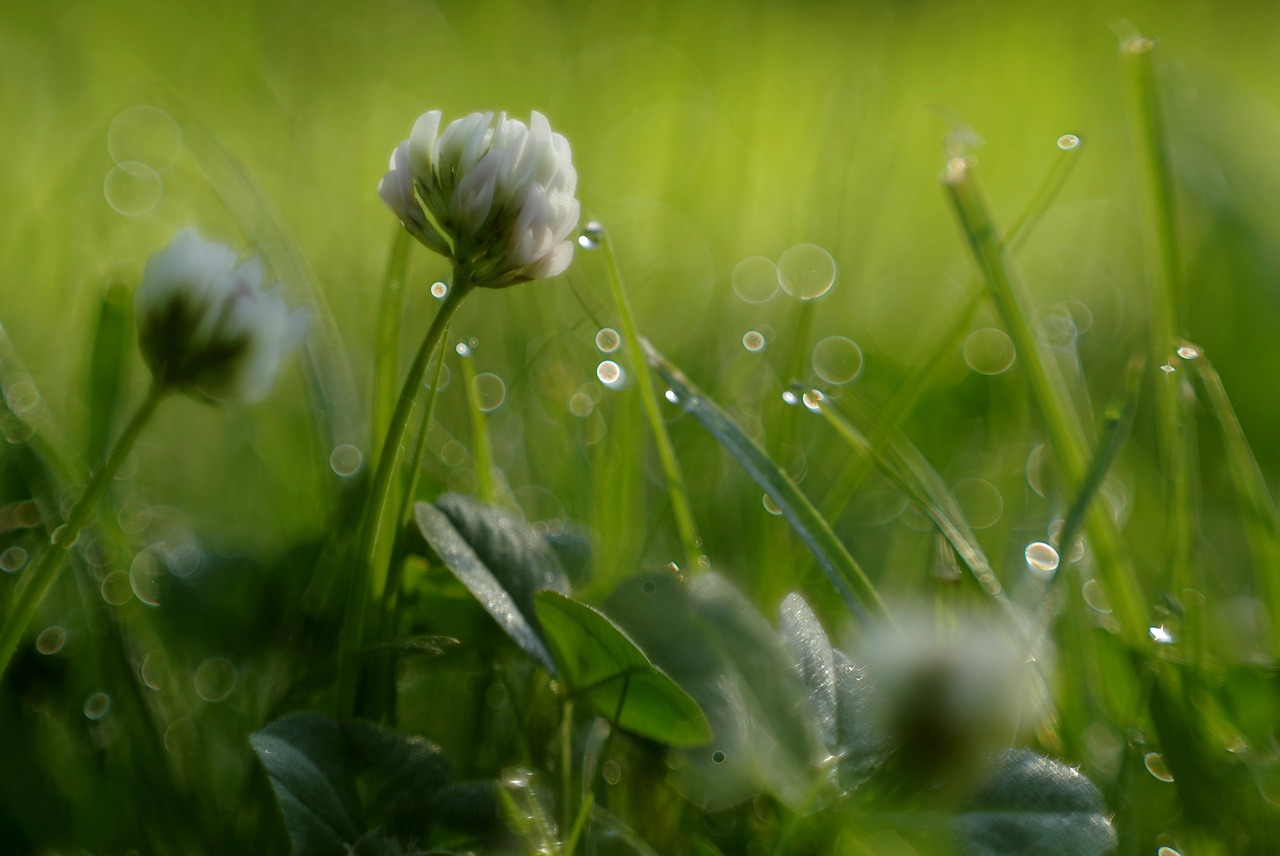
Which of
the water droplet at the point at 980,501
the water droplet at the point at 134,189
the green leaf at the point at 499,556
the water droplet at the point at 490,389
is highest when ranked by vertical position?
the water droplet at the point at 134,189

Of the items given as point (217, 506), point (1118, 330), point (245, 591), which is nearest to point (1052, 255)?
point (1118, 330)

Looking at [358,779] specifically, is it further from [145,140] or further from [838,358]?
[145,140]

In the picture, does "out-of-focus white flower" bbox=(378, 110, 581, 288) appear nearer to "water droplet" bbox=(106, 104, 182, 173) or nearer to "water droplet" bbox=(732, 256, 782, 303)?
"water droplet" bbox=(732, 256, 782, 303)

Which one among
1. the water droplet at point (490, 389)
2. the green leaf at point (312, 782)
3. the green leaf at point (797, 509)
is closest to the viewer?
the green leaf at point (312, 782)

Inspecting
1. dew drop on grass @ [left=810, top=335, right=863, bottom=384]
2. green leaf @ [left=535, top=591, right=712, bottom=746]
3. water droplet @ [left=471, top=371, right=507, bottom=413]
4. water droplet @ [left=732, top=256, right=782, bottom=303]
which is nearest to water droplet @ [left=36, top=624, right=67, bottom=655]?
green leaf @ [left=535, top=591, right=712, bottom=746]

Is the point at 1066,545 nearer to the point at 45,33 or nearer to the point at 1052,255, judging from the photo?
the point at 1052,255

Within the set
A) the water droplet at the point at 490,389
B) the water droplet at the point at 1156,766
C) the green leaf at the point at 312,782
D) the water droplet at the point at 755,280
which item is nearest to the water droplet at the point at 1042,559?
the water droplet at the point at 1156,766

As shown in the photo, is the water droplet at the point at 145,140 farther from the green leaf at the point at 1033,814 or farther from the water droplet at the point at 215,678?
the green leaf at the point at 1033,814
